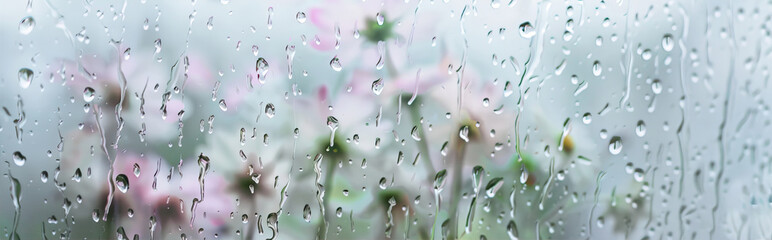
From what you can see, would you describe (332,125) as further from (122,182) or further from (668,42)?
(668,42)

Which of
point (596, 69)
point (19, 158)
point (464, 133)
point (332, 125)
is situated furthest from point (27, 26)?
point (596, 69)

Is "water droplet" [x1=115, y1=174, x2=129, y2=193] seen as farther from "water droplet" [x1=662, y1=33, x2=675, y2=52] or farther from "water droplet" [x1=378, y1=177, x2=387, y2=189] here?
"water droplet" [x1=662, y1=33, x2=675, y2=52]

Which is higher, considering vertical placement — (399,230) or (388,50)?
(388,50)

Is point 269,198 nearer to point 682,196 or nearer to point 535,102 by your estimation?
point 535,102

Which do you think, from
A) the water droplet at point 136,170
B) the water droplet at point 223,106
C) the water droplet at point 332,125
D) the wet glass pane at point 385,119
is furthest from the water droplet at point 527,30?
the water droplet at point 136,170

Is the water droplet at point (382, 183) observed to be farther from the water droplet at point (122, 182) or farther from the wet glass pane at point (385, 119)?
the water droplet at point (122, 182)

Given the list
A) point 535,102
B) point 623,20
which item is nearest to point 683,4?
point 623,20
